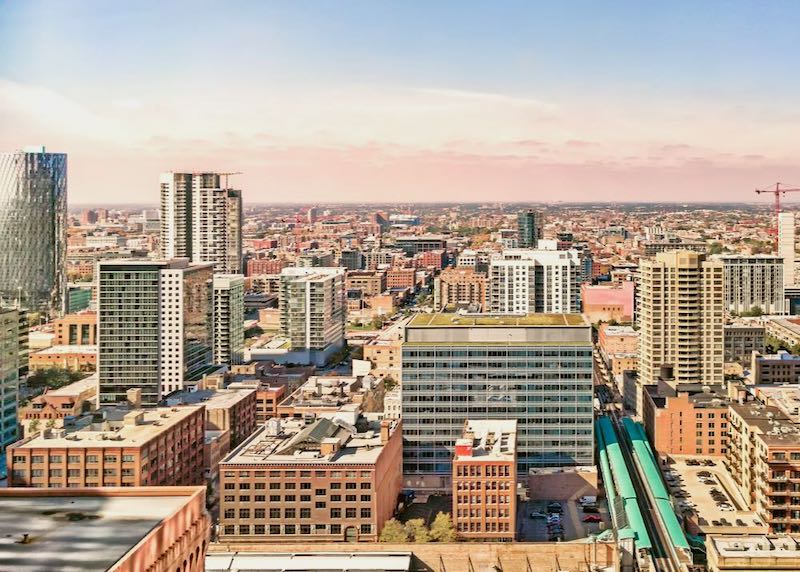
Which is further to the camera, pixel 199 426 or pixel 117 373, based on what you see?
pixel 117 373

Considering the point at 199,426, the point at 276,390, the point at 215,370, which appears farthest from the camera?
the point at 215,370

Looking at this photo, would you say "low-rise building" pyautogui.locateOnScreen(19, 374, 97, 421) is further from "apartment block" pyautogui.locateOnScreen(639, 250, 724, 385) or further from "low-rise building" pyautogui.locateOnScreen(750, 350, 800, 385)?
"low-rise building" pyautogui.locateOnScreen(750, 350, 800, 385)

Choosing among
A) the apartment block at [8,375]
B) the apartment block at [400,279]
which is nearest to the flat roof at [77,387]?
the apartment block at [8,375]

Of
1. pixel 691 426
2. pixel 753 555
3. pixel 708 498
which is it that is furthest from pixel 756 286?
pixel 753 555

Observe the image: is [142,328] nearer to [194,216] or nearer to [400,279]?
[194,216]

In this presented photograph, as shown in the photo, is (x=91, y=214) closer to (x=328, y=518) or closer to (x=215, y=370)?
(x=215, y=370)

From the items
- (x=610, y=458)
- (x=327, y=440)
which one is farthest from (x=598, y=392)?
(x=327, y=440)

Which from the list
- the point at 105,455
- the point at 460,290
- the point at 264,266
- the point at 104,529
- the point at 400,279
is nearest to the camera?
the point at 104,529
